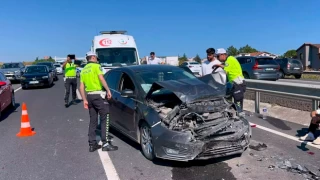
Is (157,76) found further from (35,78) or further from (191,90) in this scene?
(35,78)

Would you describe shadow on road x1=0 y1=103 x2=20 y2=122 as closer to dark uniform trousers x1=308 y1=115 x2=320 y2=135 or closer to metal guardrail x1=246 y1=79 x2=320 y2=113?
metal guardrail x1=246 y1=79 x2=320 y2=113

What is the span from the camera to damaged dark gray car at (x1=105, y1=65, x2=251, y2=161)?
4.65 meters

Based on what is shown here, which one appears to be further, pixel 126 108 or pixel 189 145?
pixel 126 108

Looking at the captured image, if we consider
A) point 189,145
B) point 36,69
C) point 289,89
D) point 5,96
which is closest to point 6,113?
point 5,96

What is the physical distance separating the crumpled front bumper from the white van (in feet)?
33.6

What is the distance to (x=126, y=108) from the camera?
6.05m

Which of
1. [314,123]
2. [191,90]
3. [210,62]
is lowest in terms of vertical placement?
[314,123]

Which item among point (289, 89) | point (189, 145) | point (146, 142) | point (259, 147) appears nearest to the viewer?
point (189, 145)

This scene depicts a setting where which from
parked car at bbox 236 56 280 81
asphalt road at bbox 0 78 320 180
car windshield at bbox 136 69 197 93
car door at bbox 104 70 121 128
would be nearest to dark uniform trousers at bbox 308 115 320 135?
asphalt road at bbox 0 78 320 180

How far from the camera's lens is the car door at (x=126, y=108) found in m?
5.82

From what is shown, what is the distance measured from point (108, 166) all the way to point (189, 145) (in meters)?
1.39

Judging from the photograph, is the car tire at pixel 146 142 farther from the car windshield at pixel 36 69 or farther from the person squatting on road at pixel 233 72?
the car windshield at pixel 36 69

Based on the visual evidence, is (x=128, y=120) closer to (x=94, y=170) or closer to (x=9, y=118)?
(x=94, y=170)

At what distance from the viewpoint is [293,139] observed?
20.5 ft
